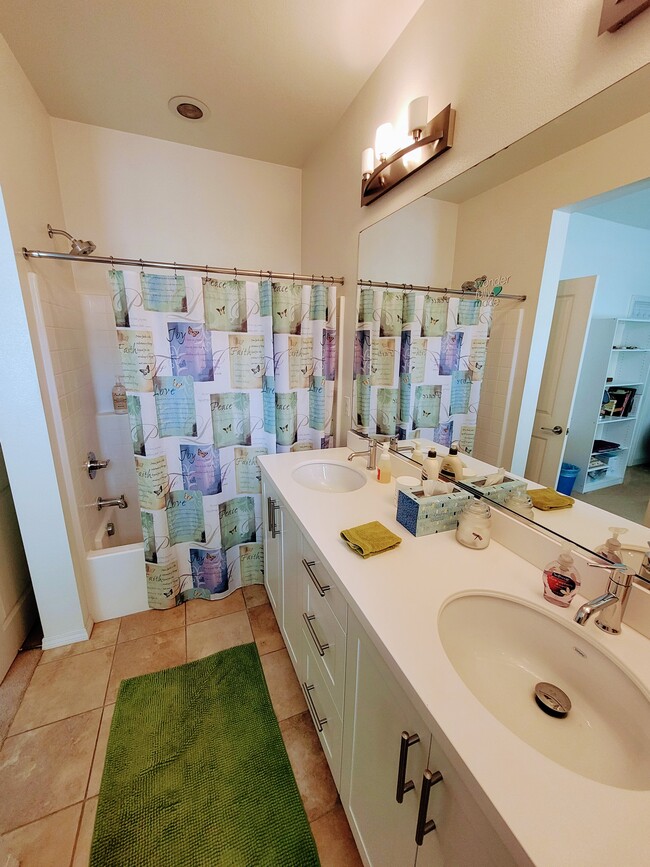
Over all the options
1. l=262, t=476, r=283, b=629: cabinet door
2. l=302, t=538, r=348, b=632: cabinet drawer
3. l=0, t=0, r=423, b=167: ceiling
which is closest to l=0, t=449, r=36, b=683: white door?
l=262, t=476, r=283, b=629: cabinet door

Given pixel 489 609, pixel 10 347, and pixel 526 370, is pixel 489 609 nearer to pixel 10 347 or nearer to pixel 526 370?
pixel 526 370

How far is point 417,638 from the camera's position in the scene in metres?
0.72

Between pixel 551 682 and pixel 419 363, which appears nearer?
pixel 551 682

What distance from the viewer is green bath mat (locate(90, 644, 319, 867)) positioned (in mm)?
991

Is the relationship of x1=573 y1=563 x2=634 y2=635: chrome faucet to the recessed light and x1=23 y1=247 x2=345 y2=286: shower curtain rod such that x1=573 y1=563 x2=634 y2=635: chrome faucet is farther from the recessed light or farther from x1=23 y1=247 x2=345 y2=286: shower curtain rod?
the recessed light

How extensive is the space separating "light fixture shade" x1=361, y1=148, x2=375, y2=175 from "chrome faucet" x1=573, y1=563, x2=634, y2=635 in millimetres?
1668

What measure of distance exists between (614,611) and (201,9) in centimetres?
217

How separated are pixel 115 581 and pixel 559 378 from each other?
2129mm

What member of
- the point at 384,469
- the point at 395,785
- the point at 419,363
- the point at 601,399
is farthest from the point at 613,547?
the point at 419,363

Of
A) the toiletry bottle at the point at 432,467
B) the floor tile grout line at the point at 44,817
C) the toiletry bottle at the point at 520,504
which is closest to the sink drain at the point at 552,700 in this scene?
the toiletry bottle at the point at 520,504

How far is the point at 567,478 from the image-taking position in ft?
3.13

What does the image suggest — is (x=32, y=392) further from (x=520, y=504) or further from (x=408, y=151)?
(x=520, y=504)

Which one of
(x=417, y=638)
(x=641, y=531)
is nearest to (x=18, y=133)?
(x=417, y=638)

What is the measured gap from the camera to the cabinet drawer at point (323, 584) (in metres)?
0.93
